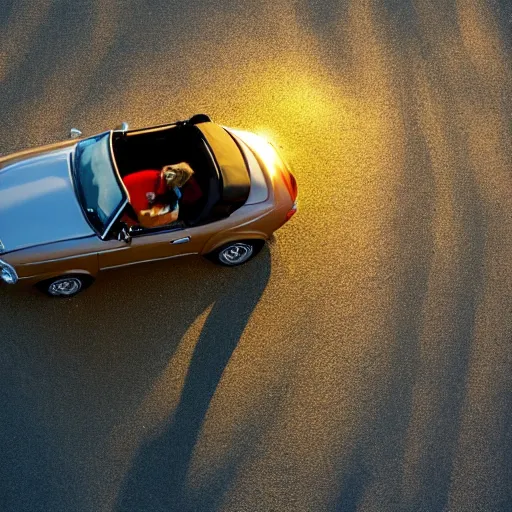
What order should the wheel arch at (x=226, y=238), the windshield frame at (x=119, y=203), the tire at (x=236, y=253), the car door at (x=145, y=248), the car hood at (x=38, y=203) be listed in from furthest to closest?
the tire at (x=236, y=253)
the wheel arch at (x=226, y=238)
the car door at (x=145, y=248)
the car hood at (x=38, y=203)
the windshield frame at (x=119, y=203)

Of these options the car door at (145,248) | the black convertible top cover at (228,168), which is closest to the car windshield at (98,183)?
the car door at (145,248)

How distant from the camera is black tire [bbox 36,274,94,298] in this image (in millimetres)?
6602

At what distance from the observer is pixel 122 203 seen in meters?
6.25

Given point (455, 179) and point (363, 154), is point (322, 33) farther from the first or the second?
point (455, 179)

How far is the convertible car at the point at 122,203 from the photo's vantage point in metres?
6.37

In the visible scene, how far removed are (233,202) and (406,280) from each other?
7.60ft

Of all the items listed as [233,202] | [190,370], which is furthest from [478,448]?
[233,202]

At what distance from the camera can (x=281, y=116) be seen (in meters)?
8.36

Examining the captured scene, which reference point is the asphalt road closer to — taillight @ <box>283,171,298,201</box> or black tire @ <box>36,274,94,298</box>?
black tire @ <box>36,274,94,298</box>

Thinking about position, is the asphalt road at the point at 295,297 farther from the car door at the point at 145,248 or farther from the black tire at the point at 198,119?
the black tire at the point at 198,119

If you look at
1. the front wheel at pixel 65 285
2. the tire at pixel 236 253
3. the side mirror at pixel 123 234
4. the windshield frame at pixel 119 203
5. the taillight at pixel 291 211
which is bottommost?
the tire at pixel 236 253

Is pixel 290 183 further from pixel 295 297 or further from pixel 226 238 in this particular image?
pixel 295 297

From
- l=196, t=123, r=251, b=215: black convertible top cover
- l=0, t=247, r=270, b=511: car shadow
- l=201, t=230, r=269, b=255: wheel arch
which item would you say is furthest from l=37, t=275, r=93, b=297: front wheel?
l=196, t=123, r=251, b=215: black convertible top cover

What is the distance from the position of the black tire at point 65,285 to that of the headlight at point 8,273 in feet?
0.91
